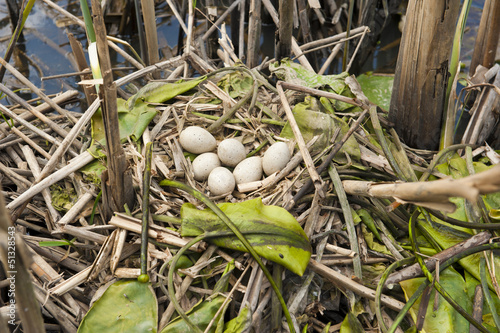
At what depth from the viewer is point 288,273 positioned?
1487 millimetres

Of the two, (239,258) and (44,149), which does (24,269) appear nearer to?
(239,258)

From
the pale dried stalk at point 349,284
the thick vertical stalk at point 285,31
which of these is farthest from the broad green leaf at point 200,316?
the thick vertical stalk at point 285,31

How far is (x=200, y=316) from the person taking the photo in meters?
1.32

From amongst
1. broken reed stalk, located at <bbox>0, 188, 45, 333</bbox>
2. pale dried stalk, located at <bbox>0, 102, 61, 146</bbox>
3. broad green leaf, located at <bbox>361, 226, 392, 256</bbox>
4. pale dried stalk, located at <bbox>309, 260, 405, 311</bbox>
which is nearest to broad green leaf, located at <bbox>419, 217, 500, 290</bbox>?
broad green leaf, located at <bbox>361, 226, 392, 256</bbox>

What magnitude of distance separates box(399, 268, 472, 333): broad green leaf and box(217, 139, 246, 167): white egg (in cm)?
83

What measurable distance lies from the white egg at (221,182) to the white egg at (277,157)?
0.54 feet

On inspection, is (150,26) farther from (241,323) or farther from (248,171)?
(241,323)

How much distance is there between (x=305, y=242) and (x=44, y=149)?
1366 millimetres

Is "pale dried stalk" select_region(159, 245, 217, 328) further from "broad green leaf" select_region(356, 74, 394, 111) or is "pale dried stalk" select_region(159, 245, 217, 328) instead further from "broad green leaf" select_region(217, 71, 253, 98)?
"broad green leaf" select_region(356, 74, 394, 111)

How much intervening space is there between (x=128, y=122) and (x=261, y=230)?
0.86 metres

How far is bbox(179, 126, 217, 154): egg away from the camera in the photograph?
1774 millimetres

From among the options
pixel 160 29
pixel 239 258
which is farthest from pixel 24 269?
pixel 160 29

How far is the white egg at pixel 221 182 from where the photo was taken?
166 cm

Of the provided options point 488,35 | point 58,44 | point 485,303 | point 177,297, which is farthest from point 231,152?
point 58,44
